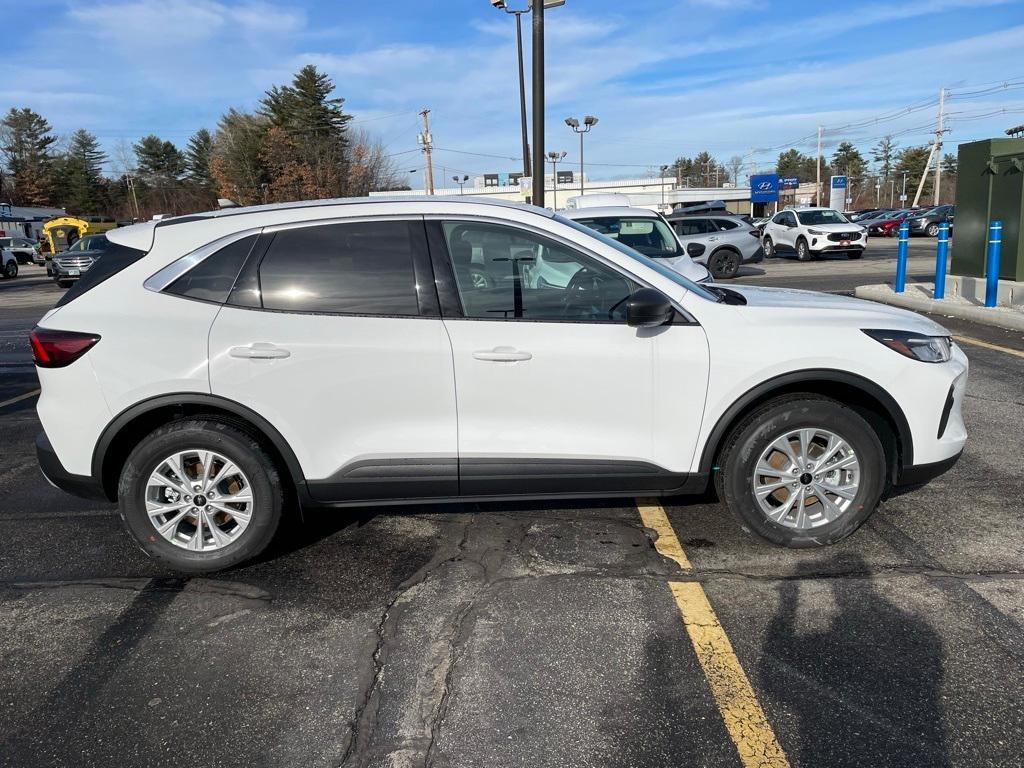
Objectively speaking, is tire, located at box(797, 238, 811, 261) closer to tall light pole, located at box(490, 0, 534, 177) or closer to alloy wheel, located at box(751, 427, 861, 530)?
tall light pole, located at box(490, 0, 534, 177)

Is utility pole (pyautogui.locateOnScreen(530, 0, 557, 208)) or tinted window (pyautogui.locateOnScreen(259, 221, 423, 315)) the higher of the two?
utility pole (pyautogui.locateOnScreen(530, 0, 557, 208))

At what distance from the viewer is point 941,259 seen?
1162 centimetres

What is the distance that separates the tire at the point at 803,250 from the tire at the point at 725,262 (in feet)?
18.1

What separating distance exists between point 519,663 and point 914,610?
1.67 metres

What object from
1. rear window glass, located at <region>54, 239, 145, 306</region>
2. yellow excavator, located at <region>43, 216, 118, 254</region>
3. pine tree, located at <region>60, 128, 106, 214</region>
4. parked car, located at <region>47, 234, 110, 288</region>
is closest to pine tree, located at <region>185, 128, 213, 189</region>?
pine tree, located at <region>60, 128, 106, 214</region>

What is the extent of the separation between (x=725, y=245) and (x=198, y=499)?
18.4m

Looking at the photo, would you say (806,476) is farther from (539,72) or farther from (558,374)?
(539,72)

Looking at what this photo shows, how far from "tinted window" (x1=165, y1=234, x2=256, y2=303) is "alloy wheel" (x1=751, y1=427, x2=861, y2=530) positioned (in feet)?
8.74

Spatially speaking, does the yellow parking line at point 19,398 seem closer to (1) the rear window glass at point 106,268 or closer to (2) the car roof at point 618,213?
(1) the rear window glass at point 106,268

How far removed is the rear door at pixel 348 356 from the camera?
350cm

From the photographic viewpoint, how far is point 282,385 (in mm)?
3506

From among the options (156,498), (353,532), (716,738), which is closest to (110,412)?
(156,498)

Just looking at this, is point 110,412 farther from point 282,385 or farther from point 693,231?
point 693,231

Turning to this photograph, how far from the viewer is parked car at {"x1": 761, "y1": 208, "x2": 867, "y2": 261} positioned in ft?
78.5
